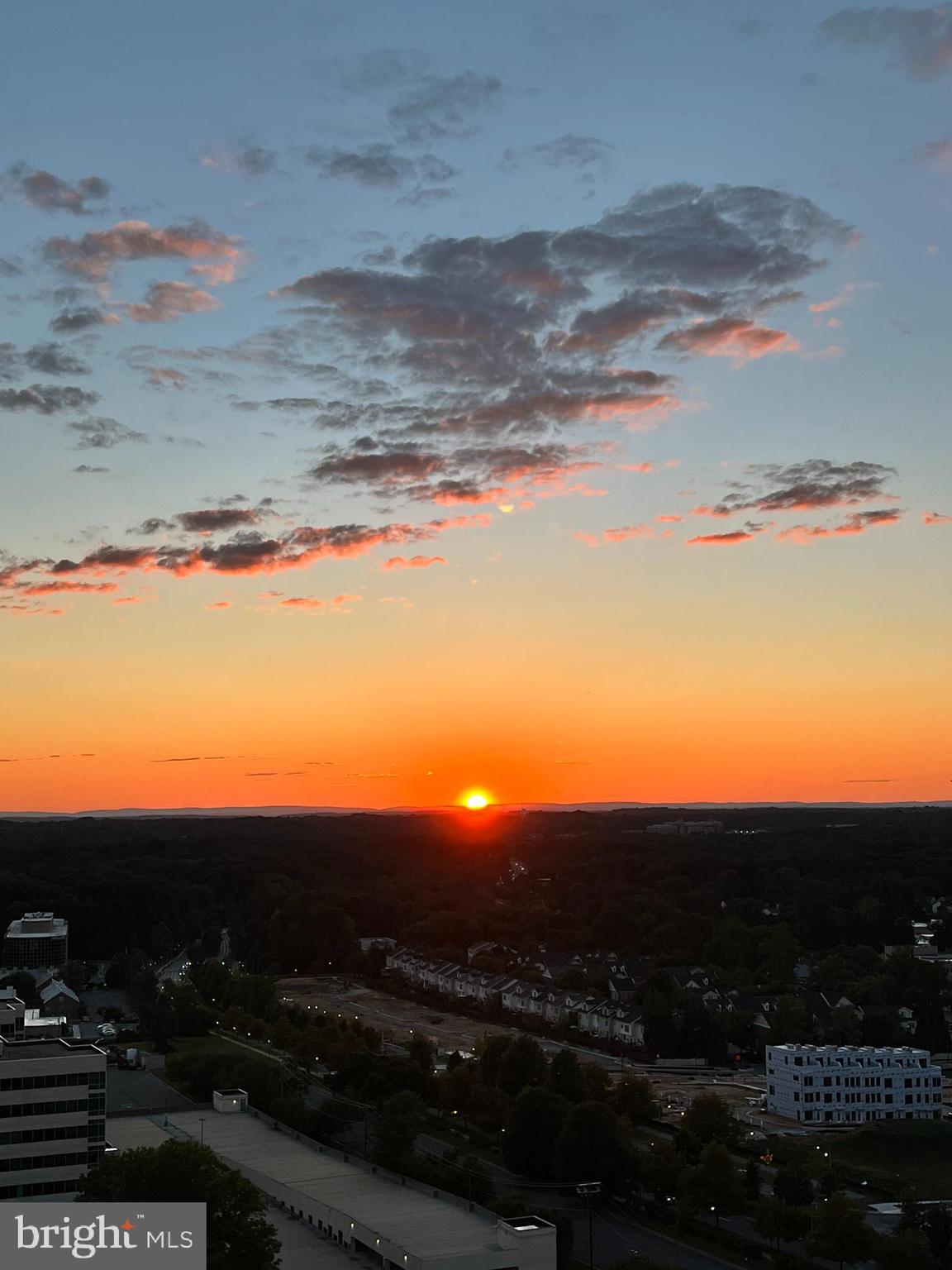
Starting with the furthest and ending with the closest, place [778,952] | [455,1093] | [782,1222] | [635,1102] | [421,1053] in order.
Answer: [778,952] → [421,1053] → [455,1093] → [635,1102] → [782,1222]

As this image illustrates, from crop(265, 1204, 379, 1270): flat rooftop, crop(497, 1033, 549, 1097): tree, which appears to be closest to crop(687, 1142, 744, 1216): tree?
crop(497, 1033, 549, 1097): tree

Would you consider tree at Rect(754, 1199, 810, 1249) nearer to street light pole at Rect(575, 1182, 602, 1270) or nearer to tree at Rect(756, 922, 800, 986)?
street light pole at Rect(575, 1182, 602, 1270)

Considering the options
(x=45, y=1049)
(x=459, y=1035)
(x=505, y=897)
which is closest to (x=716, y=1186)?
(x=45, y=1049)

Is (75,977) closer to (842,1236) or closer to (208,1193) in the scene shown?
(842,1236)

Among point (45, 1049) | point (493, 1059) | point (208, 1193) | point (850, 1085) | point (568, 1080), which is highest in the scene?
point (45, 1049)

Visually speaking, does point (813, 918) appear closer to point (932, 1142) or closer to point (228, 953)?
point (228, 953)

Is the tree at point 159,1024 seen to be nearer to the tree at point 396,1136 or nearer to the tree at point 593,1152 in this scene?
the tree at point 396,1136
